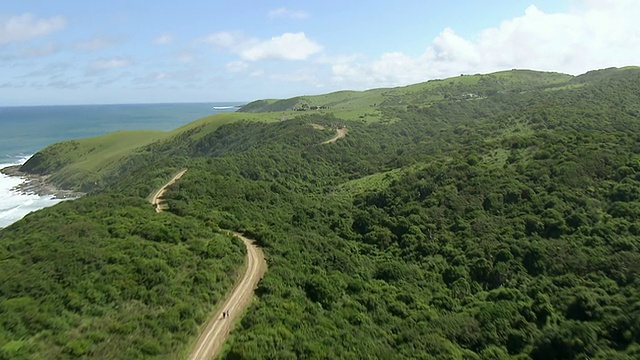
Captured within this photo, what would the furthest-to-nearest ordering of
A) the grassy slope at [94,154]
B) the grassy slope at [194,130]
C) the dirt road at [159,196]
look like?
1. the grassy slope at [194,130]
2. the grassy slope at [94,154]
3. the dirt road at [159,196]

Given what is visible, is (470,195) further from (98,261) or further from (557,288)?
(98,261)

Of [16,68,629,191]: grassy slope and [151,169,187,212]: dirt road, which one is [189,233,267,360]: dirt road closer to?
[151,169,187,212]: dirt road

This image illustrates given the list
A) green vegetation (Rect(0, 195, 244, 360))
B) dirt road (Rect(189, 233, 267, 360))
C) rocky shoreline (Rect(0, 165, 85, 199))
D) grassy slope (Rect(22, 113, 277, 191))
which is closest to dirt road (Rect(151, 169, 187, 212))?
green vegetation (Rect(0, 195, 244, 360))

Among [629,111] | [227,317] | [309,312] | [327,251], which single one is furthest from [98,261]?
[629,111]

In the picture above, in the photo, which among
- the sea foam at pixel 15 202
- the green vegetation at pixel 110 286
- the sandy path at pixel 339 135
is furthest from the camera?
the sandy path at pixel 339 135

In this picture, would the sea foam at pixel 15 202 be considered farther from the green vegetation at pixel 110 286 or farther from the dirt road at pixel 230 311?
the dirt road at pixel 230 311

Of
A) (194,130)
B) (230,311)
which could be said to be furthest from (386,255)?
(194,130)

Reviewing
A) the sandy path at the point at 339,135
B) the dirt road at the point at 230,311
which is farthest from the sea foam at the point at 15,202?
the dirt road at the point at 230,311
